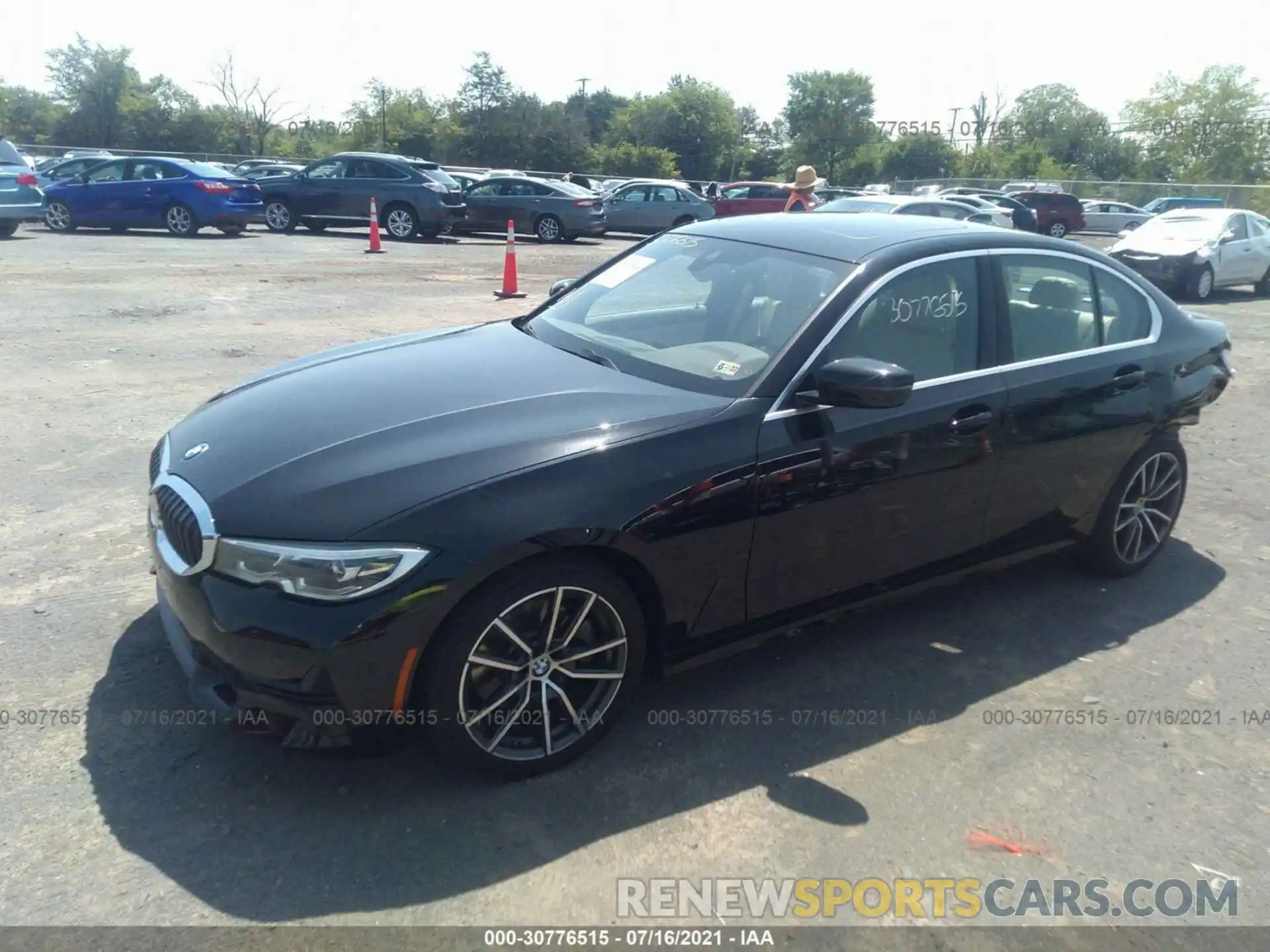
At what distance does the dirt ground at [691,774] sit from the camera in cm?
268

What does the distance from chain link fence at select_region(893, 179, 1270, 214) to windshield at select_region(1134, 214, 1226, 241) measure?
2306 cm

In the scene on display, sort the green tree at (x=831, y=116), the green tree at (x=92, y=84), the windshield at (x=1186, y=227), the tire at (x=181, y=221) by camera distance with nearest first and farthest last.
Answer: the windshield at (x=1186, y=227), the tire at (x=181, y=221), the green tree at (x=92, y=84), the green tree at (x=831, y=116)

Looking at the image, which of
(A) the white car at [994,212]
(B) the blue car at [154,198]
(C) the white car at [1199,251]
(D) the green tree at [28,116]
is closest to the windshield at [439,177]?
(B) the blue car at [154,198]

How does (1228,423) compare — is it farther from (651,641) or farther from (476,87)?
(476,87)

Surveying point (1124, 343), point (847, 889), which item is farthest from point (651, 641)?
point (1124, 343)

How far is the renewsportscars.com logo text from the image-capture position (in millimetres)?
2674

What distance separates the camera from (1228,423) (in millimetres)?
8062

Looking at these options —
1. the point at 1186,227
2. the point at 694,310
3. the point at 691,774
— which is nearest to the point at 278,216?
the point at 1186,227

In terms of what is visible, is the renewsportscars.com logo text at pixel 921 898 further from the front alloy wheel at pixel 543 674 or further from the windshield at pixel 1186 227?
the windshield at pixel 1186 227

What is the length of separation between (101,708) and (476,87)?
215ft

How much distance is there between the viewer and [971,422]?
387cm

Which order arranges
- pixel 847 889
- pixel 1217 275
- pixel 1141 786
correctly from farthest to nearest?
pixel 1217 275, pixel 1141 786, pixel 847 889

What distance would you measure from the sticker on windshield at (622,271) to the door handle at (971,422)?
60.3 inches

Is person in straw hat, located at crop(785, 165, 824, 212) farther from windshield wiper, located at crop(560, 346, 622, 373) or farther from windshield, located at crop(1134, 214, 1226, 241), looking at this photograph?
windshield, located at crop(1134, 214, 1226, 241)
